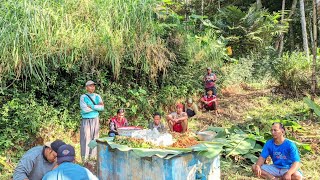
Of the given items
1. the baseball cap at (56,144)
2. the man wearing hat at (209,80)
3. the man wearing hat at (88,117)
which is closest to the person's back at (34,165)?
the baseball cap at (56,144)

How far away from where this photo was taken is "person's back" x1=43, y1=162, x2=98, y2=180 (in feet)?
8.27

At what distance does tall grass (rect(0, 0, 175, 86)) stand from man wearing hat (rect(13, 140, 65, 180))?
301cm

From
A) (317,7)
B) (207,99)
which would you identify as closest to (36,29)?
(207,99)

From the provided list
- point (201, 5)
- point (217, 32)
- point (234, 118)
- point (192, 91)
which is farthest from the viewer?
point (201, 5)

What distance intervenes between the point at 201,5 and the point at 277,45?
4.15 metres

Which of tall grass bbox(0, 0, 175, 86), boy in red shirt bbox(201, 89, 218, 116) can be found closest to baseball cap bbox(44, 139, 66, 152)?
tall grass bbox(0, 0, 175, 86)

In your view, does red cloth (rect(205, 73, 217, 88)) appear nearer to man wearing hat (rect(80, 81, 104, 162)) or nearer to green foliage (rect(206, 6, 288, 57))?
man wearing hat (rect(80, 81, 104, 162))

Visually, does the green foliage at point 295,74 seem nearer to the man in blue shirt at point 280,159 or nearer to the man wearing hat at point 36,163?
the man in blue shirt at point 280,159

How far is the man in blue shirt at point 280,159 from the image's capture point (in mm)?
4141

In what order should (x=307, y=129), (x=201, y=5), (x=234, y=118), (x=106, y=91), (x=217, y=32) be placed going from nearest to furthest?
(x=307, y=129) < (x=106, y=91) < (x=234, y=118) < (x=217, y=32) < (x=201, y=5)

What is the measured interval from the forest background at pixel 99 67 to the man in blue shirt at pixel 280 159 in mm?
785

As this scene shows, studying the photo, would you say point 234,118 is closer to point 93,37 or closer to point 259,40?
point 93,37

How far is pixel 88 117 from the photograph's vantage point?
18.4ft

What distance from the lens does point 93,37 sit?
6.88 meters
